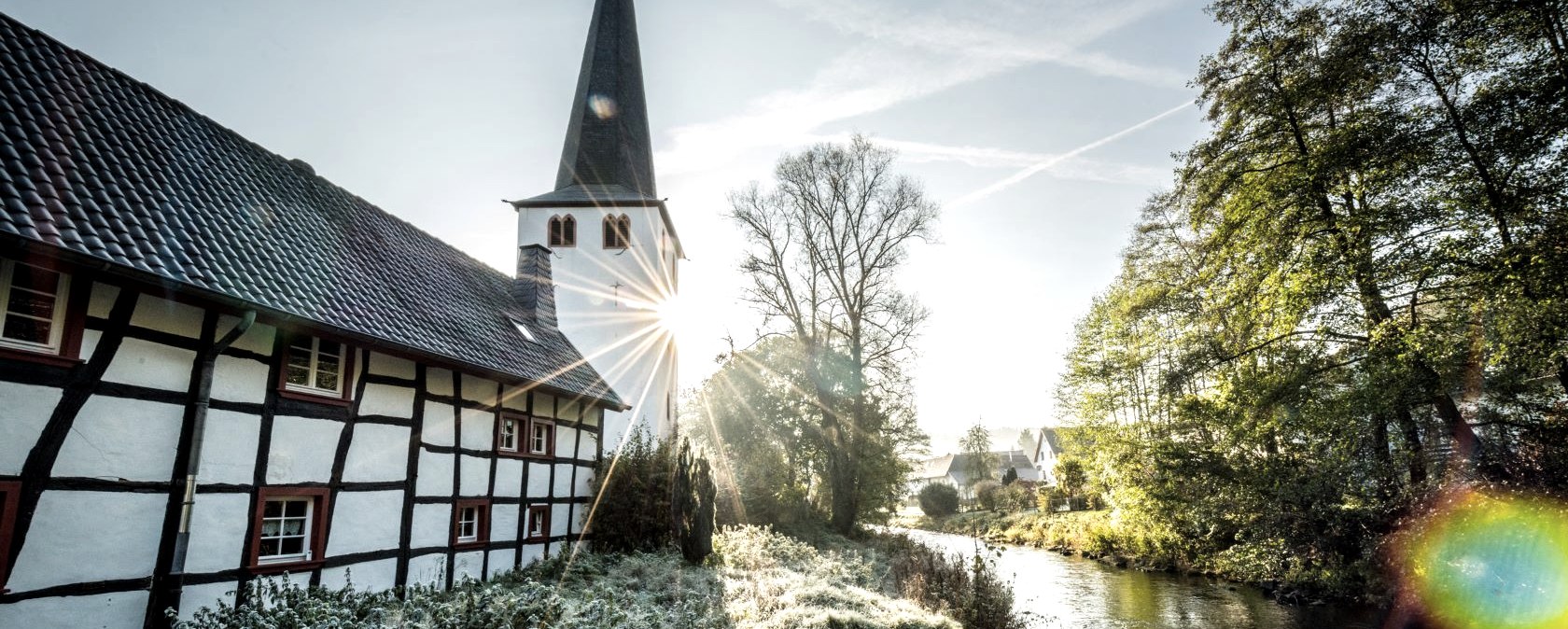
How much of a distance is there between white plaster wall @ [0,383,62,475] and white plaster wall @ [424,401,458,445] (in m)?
4.37

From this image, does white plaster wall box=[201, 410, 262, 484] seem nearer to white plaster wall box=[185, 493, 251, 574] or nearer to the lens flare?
white plaster wall box=[185, 493, 251, 574]

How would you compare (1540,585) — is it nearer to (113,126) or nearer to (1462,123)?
(1462,123)

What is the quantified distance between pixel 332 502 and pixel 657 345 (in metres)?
14.1

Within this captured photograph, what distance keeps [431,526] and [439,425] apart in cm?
148

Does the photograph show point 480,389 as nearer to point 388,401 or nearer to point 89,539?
point 388,401

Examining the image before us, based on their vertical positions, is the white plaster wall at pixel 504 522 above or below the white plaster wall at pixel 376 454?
below

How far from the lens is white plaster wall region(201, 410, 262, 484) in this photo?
6848 mm

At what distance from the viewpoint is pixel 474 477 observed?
35.6 feet

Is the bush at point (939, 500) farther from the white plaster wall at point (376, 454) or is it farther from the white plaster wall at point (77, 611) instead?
the white plaster wall at point (77, 611)

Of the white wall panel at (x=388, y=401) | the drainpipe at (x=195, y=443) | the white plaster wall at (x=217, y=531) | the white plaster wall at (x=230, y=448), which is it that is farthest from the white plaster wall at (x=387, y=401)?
the drainpipe at (x=195, y=443)

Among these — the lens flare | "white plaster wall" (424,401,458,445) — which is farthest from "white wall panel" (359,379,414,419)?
the lens flare

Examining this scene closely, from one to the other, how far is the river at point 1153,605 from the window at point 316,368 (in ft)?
32.2

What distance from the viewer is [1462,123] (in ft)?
35.5

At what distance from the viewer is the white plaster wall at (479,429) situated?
35.3 feet
